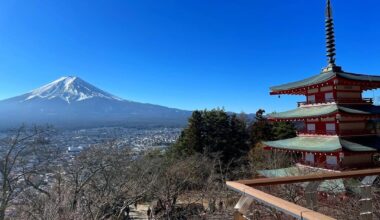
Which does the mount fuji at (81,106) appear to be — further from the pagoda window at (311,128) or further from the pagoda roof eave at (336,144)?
the pagoda roof eave at (336,144)

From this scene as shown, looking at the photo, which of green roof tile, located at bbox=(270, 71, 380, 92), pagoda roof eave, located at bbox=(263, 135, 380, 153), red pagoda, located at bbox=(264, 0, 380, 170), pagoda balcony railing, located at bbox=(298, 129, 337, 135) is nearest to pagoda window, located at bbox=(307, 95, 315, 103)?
red pagoda, located at bbox=(264, 0, 380, 170)

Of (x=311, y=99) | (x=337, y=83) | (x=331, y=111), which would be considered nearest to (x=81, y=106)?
(x=311, y=99)

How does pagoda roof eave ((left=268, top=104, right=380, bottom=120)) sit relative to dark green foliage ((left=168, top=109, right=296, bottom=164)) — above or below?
above

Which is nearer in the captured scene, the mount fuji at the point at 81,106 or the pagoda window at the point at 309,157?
the pagoda window at the point at 309,157

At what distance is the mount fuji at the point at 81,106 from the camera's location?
281 ft

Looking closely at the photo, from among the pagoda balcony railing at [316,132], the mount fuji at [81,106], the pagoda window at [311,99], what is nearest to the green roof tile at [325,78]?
the pagoda window at [311,99]

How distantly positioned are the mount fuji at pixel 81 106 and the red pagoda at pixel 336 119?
2638 inches

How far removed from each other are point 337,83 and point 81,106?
9450cm

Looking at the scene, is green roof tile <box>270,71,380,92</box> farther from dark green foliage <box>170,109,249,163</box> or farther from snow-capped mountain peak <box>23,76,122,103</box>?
snow-capped mountain peak <box>23,76,122,103</box>

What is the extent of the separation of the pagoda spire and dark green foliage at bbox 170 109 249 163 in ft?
41.9

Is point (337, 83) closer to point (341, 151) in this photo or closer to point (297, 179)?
point (341, 151)

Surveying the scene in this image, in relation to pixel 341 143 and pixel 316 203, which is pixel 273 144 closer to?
pixel 341 143

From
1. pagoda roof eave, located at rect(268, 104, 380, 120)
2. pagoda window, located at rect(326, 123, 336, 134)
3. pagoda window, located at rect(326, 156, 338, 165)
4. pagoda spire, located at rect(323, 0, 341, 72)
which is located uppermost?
pagoda spire, located at rect(323, 0, 341, 72)

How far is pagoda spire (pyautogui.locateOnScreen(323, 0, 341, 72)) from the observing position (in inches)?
549
